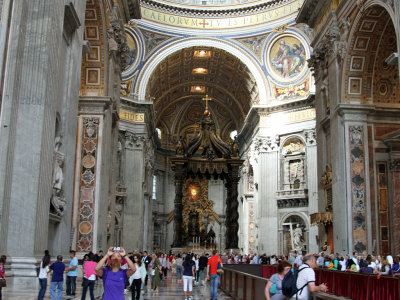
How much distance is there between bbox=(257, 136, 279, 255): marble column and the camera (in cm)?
3206

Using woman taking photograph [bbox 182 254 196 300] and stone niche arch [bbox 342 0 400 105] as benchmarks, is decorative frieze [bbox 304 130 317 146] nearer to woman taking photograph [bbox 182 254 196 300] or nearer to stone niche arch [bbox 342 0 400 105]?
stone niche arch [bbox 342 0 400 105]

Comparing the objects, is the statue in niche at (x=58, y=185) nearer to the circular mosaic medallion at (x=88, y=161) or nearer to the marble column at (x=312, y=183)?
the circular mosaic medallion at (x=88, y=161)

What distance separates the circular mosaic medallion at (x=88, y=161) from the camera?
15.7 metres

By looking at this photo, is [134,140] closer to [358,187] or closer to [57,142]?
[358,187]

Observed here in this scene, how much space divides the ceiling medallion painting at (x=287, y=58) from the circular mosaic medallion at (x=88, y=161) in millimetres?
20275

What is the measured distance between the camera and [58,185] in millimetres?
10883

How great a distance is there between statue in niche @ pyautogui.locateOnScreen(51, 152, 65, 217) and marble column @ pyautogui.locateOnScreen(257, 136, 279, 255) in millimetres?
22520

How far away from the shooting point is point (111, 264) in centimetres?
530

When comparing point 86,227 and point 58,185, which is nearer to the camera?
point 58,185

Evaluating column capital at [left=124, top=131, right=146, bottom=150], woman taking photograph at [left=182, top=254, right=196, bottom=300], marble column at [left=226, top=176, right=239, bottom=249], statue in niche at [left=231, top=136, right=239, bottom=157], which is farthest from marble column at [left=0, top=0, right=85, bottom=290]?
column capital at [left=124, top=131, right=146, bottom=150]

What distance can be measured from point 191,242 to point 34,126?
31.1 meters

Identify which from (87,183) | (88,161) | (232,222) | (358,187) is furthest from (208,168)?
(87,183)

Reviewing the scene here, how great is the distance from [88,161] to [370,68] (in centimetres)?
970

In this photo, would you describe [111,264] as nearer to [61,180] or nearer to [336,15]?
[61,180]
